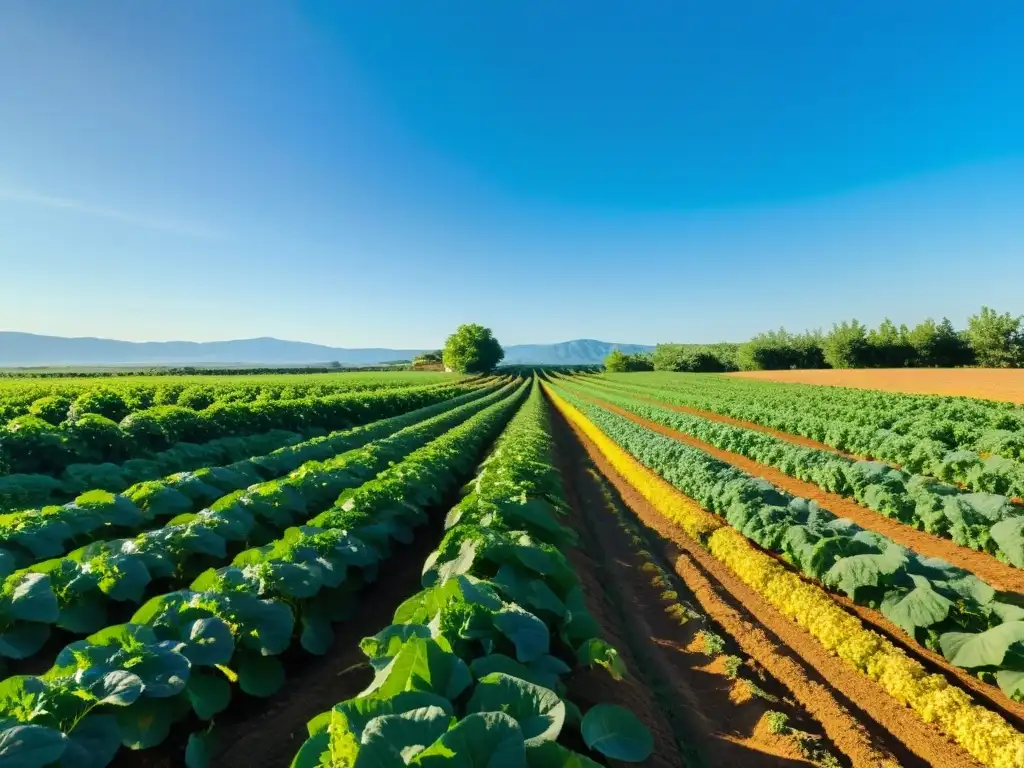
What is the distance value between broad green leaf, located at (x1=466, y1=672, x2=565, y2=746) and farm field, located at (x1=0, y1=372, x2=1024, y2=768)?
14mm

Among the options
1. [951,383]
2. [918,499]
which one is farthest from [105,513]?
[951,383]

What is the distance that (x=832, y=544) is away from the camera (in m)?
6.27

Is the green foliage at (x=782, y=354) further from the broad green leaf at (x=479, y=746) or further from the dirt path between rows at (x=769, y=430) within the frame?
the broad green leaf at (x=479, y=746)

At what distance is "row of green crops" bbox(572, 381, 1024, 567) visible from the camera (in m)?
7.06

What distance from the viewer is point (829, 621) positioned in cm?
551

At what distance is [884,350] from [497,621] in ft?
290

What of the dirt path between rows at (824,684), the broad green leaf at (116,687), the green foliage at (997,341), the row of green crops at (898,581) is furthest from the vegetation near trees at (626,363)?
the broad green leaf at (116,687)

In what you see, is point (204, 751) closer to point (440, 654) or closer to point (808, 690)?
point (440, 654)

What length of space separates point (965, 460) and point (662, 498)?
681 centimetres

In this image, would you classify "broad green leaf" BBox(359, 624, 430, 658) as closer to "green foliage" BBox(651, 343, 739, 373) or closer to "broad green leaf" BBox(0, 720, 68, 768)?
"broad green leaf" BBox(0, 720, 68, 768)

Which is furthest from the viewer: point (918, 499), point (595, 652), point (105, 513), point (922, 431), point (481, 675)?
point (922, 431)

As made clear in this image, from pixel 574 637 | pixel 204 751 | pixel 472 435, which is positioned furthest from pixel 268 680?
pixel 472 435

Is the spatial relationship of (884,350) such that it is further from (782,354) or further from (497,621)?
(497,621)

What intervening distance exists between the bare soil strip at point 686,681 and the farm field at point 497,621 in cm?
A: 3
